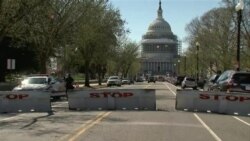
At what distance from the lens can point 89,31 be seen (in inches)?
2564

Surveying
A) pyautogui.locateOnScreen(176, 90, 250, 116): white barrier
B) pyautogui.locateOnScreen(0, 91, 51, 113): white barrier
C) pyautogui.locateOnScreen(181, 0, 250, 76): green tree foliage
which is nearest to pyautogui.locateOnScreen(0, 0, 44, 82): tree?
pyautogui.locateOnScreen(0, 91, 51, 113): white barrier

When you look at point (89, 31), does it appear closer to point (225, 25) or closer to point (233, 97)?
point (225, 25)

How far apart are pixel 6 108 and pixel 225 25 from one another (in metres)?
61.5

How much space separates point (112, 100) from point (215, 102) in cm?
475

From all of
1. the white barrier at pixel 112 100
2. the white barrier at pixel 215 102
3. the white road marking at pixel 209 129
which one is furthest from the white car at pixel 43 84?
the white road marking at pixel 209 129

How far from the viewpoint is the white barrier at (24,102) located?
2741 centimetres

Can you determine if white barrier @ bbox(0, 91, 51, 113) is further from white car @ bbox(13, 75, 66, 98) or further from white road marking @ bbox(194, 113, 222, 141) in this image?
Result: white car @ bbox(13, 75, 66, 98)

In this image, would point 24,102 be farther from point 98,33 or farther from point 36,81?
point 98,33

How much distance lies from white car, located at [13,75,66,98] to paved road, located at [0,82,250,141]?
12408mm

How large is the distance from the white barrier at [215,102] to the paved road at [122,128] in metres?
2.95

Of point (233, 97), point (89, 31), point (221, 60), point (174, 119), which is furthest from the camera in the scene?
point (221, 60)

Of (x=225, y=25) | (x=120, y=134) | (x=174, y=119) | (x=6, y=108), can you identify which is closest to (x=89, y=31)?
(x=225, y=25)

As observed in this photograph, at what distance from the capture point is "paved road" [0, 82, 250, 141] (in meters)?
16.5

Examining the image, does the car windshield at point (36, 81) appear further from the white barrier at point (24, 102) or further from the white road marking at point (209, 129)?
the white road marking at point (209, 129)
